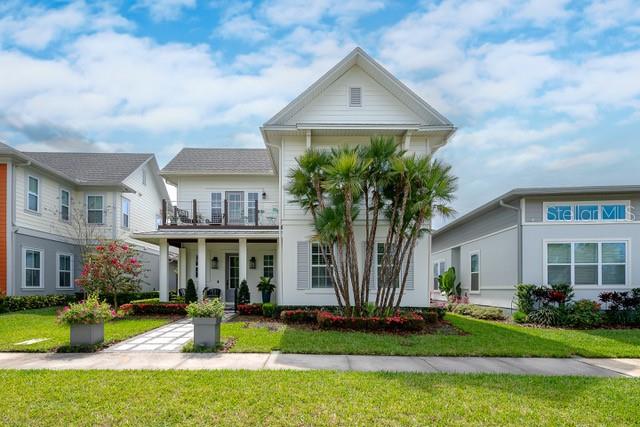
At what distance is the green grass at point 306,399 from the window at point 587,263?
27.1ft

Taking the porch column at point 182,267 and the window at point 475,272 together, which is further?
the window at point 475,272

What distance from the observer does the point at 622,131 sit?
1706cm

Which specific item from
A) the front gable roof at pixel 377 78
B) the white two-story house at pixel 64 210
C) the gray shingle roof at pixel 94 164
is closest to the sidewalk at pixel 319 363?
the front gable roof at pixel 377 78

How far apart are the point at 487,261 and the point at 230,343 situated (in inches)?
467

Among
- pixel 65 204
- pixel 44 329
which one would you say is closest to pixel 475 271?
pixel 44 329

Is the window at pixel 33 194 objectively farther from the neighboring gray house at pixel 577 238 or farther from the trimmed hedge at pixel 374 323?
the neighboring gray house at pixel 577 238

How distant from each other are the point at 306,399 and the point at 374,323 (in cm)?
616

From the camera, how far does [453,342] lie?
32.9 feet

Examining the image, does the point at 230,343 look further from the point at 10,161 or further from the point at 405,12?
the point at 10,161

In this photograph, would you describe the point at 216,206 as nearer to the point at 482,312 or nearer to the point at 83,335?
the point at 83,335

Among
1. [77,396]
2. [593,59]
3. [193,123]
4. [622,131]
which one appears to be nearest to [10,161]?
[193,123]

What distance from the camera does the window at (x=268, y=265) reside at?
19.3m

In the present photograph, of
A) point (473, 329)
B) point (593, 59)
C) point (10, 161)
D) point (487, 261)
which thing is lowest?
point (473, 329)

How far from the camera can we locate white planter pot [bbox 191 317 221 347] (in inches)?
352
